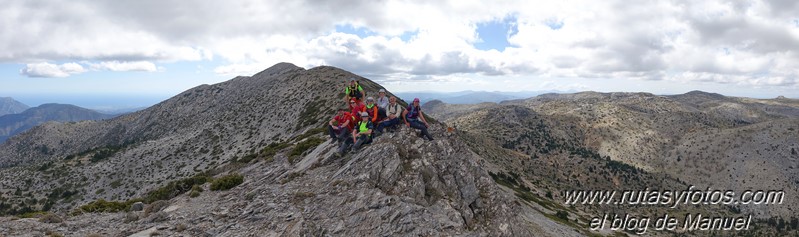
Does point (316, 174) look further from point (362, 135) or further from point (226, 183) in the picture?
point (226, 183)

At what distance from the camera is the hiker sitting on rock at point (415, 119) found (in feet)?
80.4

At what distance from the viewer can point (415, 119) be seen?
24.9m

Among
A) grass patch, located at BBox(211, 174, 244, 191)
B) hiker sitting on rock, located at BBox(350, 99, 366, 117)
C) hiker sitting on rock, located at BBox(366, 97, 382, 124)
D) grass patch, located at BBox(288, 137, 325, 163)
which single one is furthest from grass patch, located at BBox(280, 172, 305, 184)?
grass patch, located at BBox(288, 137, 325, 163)

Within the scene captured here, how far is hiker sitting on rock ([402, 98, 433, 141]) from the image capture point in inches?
965

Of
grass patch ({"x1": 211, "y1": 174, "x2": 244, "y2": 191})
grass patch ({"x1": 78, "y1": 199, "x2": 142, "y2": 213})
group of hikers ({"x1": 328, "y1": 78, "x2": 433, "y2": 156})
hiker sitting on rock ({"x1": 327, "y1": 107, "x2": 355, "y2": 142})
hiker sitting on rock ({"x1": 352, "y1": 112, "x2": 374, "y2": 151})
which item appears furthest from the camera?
grass patch ({"x1": 211, "y1": 174, "x2": 244, "y2": 191})

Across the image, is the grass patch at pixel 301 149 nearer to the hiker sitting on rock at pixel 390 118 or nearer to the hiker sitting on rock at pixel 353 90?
the hiker sitting on rock at pixel 353 90

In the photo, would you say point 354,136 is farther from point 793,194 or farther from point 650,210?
point 793,194

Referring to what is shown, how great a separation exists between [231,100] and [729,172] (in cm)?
19051

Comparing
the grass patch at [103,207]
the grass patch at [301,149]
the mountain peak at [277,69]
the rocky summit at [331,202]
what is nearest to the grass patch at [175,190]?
→ the rocky summit at [331,202]

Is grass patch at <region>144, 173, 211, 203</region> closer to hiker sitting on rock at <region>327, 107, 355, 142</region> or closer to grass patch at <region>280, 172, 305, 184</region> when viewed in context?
grass patch at <region>280, 172, 305, 184</region>

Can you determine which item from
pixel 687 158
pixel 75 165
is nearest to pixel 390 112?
pixel 75 165

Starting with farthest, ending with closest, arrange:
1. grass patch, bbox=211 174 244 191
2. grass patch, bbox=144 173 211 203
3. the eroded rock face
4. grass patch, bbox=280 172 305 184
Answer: grass patch, bbox=144 173 211 203 → grass patch, bbox=211 174 244 191 → grass patch, bbox=280 172 305 184 → the eroded rock face

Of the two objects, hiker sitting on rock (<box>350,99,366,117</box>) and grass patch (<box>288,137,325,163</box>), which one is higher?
hiker sitting on rock (<box>350,99,366,117</box>)

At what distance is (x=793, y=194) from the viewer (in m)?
146
